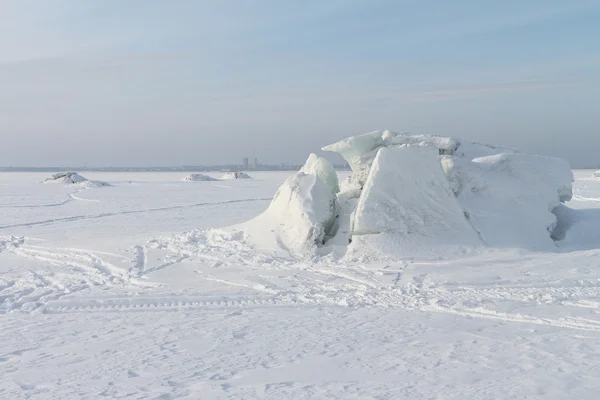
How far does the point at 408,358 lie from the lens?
5305mm

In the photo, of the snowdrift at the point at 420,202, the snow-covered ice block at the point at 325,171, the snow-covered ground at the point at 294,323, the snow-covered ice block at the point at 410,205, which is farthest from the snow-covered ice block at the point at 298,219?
the snow-covered ice block at the point at 325,171

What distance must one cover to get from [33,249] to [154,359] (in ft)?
27.7

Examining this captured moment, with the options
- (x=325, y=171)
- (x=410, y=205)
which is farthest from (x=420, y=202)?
(x=325, y=171)

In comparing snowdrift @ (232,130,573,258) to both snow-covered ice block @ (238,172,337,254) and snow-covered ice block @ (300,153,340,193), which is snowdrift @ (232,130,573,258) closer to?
snow-covered ice block @ (238,172,337,254)

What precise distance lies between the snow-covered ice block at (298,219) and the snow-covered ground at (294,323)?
420 millimetres

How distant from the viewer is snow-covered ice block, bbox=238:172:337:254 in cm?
1062

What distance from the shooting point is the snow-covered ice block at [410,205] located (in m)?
10.1

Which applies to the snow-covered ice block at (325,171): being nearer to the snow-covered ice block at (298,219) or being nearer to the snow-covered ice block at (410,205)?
the snow-covered ice block at (298,219)

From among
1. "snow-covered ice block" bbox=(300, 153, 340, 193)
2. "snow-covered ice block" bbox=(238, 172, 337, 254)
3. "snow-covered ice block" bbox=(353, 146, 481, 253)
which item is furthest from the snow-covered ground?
"snow-covered ice block" bbox=(300, 153, 340, 193)

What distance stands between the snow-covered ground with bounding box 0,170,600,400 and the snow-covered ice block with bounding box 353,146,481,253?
2.15 feet

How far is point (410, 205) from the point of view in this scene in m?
10.5

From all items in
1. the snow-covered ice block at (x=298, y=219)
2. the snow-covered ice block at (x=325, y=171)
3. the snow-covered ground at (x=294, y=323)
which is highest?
the snow-covered ice block at (x=325, y=171)

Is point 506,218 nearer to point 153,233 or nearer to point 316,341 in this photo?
point 316,341

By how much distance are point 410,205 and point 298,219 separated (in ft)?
7.09
